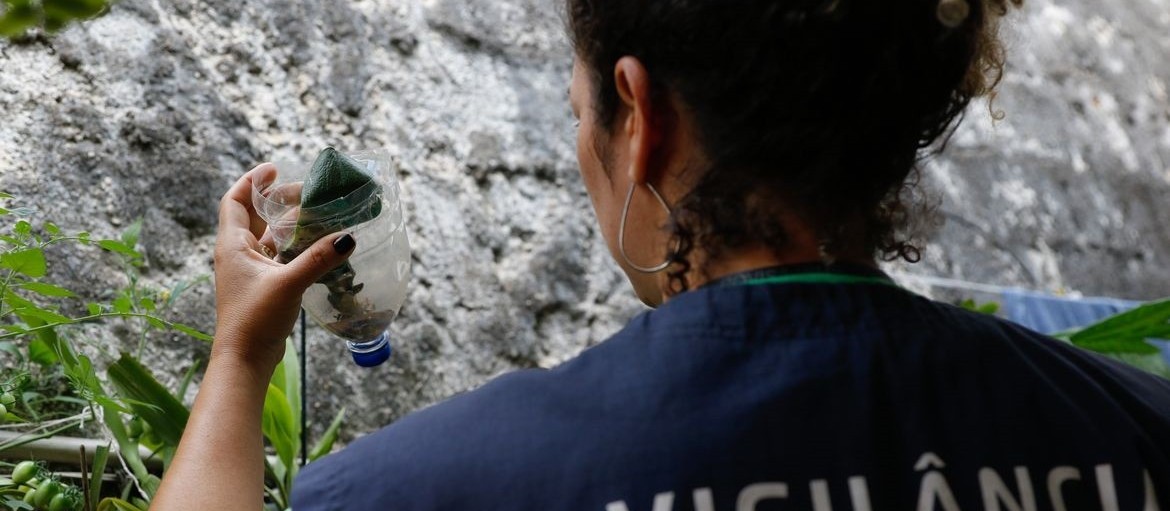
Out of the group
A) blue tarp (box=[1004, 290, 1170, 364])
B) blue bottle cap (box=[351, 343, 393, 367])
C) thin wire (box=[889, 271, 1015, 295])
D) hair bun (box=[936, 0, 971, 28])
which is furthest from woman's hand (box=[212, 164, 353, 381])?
blue tarp (box=[1004, 290, 1170, 364])

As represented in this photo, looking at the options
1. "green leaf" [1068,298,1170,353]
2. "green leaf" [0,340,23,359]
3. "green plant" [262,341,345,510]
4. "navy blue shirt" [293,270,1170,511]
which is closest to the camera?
"navy blue shirt" [293,270,1170,511]

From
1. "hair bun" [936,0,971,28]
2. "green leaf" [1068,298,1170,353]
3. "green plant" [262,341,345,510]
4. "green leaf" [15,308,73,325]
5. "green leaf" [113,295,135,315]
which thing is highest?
"hair bun" [936,0,971,28]

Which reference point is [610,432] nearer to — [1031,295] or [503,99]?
[503,99]

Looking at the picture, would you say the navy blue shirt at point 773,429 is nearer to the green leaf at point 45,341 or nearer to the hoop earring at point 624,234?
the hoop earring at point 624,234

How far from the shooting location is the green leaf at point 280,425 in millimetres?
1252

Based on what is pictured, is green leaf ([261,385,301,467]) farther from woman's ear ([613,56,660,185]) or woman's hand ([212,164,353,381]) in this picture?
woman's ear ([613,56,660,185])

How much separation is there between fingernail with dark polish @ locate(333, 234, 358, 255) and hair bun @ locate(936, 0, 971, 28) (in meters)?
0.46

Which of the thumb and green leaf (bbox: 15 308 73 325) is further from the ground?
the thumb

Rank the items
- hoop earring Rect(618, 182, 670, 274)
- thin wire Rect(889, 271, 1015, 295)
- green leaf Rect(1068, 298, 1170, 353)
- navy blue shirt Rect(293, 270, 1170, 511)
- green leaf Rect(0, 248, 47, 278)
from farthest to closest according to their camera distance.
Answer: thin wire Rect(889, 271, 1015, 295) < green leaf Rect(1068, 298, 1170, 353) < green leaf Rect(0, 248, 47, 278) < hoop earring Rect(618, 182, 670, 274) < navy blue shirt Rect(293, 270, 1170, 511)

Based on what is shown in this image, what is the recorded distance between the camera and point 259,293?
85cm

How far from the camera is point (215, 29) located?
4.91 ft

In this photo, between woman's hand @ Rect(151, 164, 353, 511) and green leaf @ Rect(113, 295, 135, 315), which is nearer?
woman's hand @ Rect(151, 164, 353, 511)

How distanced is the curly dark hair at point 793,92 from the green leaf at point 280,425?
663 millimetres

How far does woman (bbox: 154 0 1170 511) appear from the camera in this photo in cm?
64
